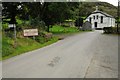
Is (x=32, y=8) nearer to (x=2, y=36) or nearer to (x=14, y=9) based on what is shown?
(x=14, y=9)

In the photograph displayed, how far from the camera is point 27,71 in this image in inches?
467

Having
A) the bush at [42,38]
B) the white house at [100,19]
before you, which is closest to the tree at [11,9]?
the bush at [42,38]

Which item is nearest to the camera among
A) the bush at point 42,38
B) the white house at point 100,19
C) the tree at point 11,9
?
the bush at point 42,38

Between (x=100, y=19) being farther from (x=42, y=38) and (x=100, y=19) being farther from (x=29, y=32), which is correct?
(x=29, y=32)

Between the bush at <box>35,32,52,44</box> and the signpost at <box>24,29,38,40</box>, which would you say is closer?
the signpost at <box>24,29,38,40</box>

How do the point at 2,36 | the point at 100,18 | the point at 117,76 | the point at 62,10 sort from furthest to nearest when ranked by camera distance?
the point at 100,18, the point at 62,10, the point at 2,36, the point at 117,76

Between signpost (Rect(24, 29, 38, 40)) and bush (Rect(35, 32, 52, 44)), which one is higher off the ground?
signpost (Rect(24, 29, 38, 40))

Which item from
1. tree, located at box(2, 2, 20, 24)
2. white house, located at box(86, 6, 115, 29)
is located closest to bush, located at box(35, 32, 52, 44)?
tree, located at box(2, 2, 20, 24)

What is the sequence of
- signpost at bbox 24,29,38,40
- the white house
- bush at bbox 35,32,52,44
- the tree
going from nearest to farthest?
signpost at bbox 24,29,38,40, bush at bbox 35,32,52,44, the tree, the white house

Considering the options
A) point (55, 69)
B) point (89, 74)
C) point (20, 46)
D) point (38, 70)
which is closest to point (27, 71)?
point (38, 70)

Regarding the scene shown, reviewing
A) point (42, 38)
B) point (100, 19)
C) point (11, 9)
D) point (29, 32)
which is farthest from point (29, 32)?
point (100, 19)

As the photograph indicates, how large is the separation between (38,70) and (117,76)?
3.62 metres

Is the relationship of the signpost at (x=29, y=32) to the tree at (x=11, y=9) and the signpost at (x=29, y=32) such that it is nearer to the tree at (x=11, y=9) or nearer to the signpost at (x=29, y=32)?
the signpost at (x=29, y=32)

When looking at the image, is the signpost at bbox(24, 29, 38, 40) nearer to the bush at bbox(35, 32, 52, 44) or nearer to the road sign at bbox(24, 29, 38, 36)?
the road sign at bbox(24, 29, 38, 36)
